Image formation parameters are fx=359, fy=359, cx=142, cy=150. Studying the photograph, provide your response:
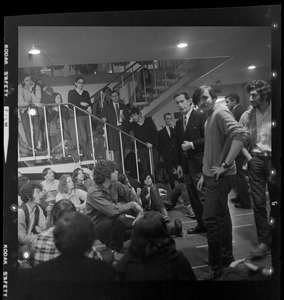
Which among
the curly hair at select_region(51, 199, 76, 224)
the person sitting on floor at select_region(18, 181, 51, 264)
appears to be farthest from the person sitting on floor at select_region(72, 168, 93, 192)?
the person sitting on floor at select_region(18, 181, 51, 264)

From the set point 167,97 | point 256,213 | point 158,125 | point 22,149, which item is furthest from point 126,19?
point 256,213

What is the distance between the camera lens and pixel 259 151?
2.45 meters

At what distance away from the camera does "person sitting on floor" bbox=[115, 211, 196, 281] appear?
2.43 meters

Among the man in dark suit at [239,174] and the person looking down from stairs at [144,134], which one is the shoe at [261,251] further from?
the person looking down from stairs at [144,134]

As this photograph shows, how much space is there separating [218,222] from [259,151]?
22.1 inches

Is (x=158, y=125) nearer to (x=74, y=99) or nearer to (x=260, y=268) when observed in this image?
(x=74, y=99)

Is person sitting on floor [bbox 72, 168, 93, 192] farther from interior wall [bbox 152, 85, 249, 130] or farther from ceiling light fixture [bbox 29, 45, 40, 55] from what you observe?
ceiling light fixture [bbox 29, 45, 40, 55]

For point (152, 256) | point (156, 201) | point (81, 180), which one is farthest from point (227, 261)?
point (81, 180)

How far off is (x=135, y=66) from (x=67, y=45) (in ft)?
1.61

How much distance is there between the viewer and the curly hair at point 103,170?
248 cm

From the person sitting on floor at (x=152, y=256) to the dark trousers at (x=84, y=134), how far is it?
0.61m

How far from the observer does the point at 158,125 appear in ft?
8.13

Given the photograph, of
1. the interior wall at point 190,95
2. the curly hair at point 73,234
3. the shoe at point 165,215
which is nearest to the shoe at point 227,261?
the shoe at point 165,215

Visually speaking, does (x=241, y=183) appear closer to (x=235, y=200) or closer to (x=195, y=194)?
(x=235, y=200)
